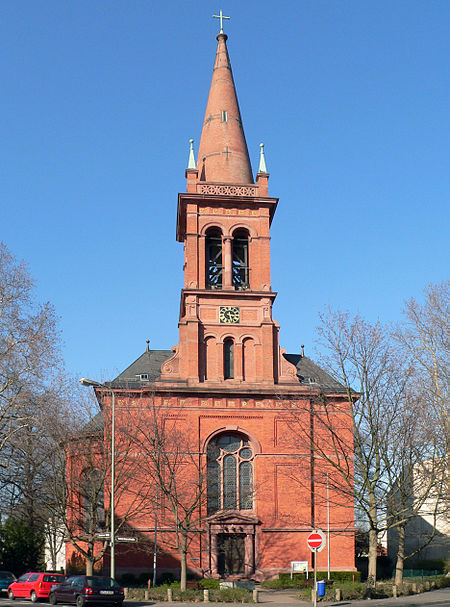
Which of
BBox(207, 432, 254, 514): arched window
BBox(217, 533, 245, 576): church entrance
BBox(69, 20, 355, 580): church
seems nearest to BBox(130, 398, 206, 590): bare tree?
BBox(69, 20, 355, 580): church

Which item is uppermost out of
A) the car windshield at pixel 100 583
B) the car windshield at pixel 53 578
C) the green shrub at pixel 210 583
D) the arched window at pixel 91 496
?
the arched window at pixel 91 496

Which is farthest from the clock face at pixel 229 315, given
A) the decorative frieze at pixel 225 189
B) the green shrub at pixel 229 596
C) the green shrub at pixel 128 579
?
the green shrub at pixel 229 596

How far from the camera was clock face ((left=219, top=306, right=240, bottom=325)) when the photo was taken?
4850 cm

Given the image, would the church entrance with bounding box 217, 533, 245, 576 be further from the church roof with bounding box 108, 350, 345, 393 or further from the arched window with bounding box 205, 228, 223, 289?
the arched window with bounding box 205, 228, 223, 289

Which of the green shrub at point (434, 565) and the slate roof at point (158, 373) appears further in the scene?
the green shrub at point (434, 565)

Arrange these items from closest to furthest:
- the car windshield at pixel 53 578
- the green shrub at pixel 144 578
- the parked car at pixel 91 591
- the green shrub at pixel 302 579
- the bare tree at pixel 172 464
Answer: the parked car at pixel 91 591 → the car windshield at pixel 53 578 → the bare tree at pixel 172 464 → the green shrub at pixel 302 579 → the green shrub at pixel 144 578

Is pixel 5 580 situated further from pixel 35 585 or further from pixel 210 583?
pixel 210 583

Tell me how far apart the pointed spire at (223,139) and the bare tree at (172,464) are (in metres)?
16.6

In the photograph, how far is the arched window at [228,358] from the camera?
158ft

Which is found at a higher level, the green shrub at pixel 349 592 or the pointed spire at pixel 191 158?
the pointed spire at pixel 191 158

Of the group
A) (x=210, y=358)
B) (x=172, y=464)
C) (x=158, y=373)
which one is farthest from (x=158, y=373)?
(x=172, y=464)

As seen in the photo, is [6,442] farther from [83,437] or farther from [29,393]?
[83,437]

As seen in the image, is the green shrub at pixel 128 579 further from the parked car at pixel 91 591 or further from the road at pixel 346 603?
the parked car at pixel 91 591

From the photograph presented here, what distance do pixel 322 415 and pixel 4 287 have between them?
841 inches
